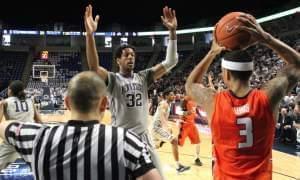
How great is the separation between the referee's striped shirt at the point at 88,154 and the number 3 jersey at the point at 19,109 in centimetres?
522

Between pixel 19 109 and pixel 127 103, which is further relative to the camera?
pixel 19 109

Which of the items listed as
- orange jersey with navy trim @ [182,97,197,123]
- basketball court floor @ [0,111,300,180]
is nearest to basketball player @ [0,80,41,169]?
basketball court floor @ [0,111,300,180]

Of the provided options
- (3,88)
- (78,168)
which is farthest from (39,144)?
(3,88)

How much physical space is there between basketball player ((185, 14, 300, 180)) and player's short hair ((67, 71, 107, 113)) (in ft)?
3.73

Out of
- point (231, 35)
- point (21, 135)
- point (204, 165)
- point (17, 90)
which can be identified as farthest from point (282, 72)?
point (204, 165)

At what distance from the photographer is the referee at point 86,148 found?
6.80ft

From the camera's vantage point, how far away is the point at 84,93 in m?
2.12

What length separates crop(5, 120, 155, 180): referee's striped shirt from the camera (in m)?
2.07

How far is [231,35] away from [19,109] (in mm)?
4841

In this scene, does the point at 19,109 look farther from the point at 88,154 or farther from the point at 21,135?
the point at 88,154

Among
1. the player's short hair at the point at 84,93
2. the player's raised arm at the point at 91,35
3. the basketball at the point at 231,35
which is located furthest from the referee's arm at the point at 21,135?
the player's raised arm at the point at 91,35

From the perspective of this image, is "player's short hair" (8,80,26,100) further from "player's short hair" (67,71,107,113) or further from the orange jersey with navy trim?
"player's short hair" (67,71,107,113)

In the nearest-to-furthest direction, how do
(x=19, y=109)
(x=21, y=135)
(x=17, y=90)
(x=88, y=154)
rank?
(x=88, y=154), (x=21, y=135), (x=19, y=109), (x=17, y=90)

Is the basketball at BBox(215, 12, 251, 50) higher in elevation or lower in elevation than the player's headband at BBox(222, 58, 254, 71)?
higher
